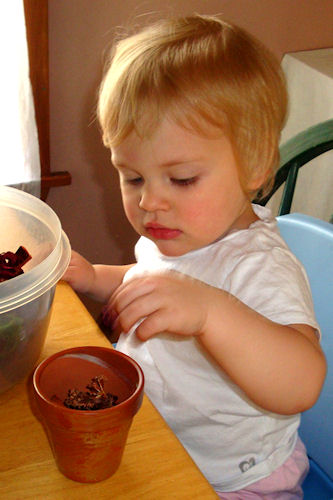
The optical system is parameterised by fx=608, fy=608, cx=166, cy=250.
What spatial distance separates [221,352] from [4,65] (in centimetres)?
106

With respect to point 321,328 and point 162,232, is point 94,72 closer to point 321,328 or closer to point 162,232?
point 162,232

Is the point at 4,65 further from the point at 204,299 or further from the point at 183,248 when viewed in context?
the point at 204,299

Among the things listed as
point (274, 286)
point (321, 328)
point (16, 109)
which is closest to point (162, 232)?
point (274, 286)

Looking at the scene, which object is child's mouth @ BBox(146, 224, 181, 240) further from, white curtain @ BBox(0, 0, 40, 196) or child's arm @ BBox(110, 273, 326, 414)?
white curtain @ BBox(0, 0, 40, 196)

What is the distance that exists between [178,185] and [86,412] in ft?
1.26

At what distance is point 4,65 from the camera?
4.79 feet

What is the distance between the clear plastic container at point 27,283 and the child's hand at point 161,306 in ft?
0.26

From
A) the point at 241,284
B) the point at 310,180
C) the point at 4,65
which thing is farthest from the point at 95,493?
the point at 310,180

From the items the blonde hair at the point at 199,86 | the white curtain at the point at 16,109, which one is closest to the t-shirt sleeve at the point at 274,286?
the blonde hair at the point at 199,86

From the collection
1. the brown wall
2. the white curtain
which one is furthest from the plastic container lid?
the brown wall

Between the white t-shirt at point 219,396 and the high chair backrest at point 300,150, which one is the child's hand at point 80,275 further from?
the high chair backrest at point 300,150

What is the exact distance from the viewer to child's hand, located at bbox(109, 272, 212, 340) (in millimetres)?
611

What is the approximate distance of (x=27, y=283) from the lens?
0.59 meters

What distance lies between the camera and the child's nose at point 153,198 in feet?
2.61
